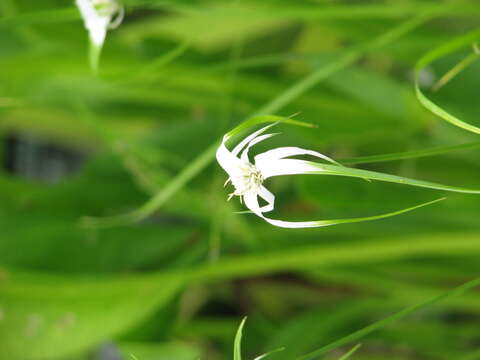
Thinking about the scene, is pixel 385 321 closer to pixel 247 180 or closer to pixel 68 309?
pixel 247 180

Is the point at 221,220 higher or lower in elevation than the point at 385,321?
higher

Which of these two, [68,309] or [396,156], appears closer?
[396,156]

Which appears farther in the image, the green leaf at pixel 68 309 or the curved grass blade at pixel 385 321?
the green leaf at pixel 68 309

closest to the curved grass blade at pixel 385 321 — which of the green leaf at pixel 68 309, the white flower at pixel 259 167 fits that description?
the white flower at pixel 259 167

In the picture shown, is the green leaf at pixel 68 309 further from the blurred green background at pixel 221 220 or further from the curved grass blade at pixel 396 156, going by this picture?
the curved grass blade at pixel 396 156

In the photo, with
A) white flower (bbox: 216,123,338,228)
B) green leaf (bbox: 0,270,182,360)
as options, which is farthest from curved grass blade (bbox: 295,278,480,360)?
green leaf (bbox: 0,270,182,360)

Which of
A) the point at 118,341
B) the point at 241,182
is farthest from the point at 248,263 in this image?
the point at 241,182

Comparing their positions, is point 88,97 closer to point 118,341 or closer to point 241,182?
point 118,341

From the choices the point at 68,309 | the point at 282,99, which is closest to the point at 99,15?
the point at 282,99
